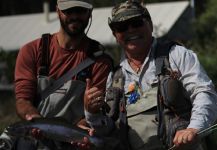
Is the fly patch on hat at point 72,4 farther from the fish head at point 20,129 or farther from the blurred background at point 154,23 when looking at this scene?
the blurred background at point 154,23

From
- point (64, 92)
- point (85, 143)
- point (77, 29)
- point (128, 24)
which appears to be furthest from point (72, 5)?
point (85, 143)

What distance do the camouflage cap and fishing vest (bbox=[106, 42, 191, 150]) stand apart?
0.29 metres

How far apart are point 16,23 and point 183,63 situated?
28099 millimetres

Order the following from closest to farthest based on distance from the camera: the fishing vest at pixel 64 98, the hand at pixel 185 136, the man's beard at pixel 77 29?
1. the hand at pixel 185 136
2. the fishing vest at pixel 64 98
3. the man's beard at pixel 77 29

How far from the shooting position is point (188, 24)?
1111 inches

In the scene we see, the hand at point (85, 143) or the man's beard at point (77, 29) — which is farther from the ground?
the man's beard at point (77, 29)

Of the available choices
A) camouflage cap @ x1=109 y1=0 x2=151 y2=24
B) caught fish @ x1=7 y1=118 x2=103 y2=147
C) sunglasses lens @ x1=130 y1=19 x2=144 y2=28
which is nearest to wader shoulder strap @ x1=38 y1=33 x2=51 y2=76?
caught fish @ x1=7 y1=118 x2=103 y2=147

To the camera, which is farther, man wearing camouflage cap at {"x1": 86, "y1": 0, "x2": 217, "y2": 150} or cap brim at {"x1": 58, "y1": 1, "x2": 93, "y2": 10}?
cap brim at {"x1": 58, "y1": 1, "x2": 93, "y2": 10}

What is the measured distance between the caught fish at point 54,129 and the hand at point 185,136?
82cm

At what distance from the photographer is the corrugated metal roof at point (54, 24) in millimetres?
25766

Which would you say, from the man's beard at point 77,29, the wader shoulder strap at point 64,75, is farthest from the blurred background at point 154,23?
the wader shoulder strap at point 64,75

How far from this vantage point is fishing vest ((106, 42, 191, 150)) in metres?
4.45

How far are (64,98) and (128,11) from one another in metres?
1.00

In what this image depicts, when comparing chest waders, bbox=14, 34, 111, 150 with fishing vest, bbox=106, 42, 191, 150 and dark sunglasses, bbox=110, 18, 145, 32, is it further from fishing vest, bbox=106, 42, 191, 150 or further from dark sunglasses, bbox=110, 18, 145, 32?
dark sunglasses, bbox=110, 18, 145, 32
